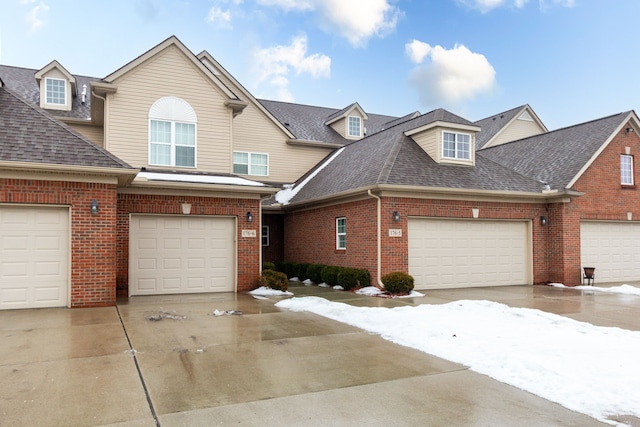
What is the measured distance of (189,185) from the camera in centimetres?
1334

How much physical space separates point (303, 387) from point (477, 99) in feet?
113

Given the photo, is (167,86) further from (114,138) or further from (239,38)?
(239,38)

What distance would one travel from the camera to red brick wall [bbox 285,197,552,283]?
567 inches

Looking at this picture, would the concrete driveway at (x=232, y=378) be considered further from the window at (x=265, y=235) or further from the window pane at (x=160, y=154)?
the window at (x=265, y=235)

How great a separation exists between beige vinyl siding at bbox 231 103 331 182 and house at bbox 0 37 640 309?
5.09ft

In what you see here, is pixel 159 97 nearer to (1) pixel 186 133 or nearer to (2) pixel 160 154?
(1) pixel 186 133

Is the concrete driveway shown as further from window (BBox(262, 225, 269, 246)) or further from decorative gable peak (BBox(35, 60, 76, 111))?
decorative gable peak (BBox(35, 60, 76, 111))

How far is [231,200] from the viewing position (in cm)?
1434

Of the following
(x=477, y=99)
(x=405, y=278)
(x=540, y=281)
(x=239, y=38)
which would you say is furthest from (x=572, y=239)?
(x=477, y=99)

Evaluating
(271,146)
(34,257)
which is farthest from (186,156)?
(271,146)

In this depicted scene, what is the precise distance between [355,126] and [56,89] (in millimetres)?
14459

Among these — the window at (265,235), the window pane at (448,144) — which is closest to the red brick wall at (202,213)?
the window at (265,235)

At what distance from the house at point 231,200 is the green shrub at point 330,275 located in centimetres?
62

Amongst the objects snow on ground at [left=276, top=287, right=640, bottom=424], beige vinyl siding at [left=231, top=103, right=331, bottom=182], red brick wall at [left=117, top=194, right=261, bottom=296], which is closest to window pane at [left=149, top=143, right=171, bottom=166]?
red brick wall at [left=117, top=194, right=261, bottom=296]
